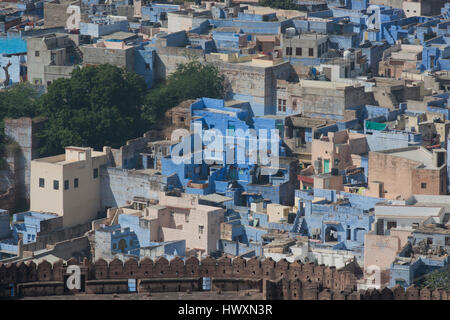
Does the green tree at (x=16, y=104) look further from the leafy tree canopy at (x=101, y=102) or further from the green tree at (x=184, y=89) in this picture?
the green tree at (x=184, y=89)

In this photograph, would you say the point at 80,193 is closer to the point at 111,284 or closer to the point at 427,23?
the point at 111,284

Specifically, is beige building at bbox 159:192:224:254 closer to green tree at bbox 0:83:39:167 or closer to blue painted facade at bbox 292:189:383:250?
blue painted facade at bbox 292:189:383:250

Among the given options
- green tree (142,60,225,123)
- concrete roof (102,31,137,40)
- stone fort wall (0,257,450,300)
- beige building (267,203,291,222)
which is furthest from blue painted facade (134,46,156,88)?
stone fort wall (0,257,450,300)

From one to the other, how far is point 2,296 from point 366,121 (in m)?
23.1

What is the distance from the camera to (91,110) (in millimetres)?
71438

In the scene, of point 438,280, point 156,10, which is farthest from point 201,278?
point 156,10

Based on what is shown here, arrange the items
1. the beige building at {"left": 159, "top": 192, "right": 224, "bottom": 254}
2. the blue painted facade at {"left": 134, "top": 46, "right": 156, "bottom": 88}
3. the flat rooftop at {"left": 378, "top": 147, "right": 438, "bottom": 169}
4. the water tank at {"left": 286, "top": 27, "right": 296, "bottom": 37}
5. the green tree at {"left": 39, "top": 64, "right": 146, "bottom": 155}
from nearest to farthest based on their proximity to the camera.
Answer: the beige building at {"left": 159, "top": 192, "right": 224, "bottom": 254}
the flat rooftop at {"left": 378, "top": 147, "right": 438, "bottom": 169}
the green tree at {"left": 39, "top": 64, "right": 146, "bottom": 155}
the blue painted facade at {"left": 134, "top": 46, "right": 156, "bottom": 88}
the water tank at {"left": 286, "top": 27, "right": 296, "bottom": 37}

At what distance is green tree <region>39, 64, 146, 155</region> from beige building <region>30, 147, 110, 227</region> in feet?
6.74

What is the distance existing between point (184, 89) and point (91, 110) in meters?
4.32

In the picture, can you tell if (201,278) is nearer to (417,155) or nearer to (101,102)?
(417,155)

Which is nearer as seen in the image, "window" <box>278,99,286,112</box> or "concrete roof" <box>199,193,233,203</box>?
"concrete roof" <box>199,193,233,203</box>

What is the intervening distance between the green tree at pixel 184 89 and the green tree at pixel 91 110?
2.08ft

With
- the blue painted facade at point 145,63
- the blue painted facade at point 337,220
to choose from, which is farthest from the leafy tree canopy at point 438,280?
the blue painted facade at point 145,63

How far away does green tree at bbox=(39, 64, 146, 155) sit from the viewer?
7044cm
